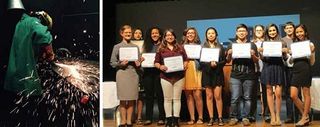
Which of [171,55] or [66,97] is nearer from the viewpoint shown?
[171,55]

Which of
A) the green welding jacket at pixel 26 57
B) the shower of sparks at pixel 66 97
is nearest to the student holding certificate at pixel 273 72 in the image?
the shower of sparks at pixel 66 97

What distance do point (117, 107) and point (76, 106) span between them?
362 mm

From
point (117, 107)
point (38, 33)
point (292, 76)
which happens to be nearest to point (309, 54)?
point (292, 76)

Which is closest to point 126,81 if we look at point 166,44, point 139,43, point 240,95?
point 139,43

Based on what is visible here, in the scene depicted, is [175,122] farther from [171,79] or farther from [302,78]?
[302,78]

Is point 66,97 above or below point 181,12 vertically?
below

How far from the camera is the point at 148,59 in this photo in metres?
2.88

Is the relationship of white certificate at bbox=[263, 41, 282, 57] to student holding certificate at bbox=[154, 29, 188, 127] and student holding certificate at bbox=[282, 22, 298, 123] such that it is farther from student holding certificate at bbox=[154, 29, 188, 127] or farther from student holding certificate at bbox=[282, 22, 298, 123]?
student holding certificate at bbox=[154, 29, 188, 127]

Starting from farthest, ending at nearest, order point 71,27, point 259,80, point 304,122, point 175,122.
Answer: point 71,27 → point 175,122 → point 259,80 → point 304,122

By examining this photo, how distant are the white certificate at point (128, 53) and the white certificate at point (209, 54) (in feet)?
1.72

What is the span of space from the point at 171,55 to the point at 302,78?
97 cm

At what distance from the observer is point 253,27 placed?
2.71 m

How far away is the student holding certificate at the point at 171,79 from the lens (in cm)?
281

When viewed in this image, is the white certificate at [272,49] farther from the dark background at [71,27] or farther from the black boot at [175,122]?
the dark background at [71,27]
